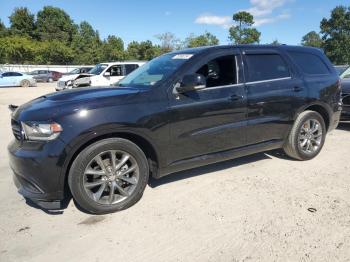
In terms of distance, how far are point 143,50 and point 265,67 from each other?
5802cm

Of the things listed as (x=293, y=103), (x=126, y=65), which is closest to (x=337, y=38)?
(x=126, y=65)

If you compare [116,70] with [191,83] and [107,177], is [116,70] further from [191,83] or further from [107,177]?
[107,177]

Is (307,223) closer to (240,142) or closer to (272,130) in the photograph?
(240,142)

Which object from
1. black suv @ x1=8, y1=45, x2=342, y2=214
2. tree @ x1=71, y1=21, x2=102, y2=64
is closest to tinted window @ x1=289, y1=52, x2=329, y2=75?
black suv @ x1=8, y1=45, x2=342, y2=214

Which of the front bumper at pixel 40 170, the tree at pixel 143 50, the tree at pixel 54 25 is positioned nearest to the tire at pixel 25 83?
the front bumper at pixel 40 170

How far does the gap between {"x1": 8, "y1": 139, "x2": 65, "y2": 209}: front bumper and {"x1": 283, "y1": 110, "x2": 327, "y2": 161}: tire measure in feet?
11.6

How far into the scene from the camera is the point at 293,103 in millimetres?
5176

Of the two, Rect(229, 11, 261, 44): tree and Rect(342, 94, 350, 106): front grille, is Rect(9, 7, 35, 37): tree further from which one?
Rect(342, 94, 350, 106): front grille

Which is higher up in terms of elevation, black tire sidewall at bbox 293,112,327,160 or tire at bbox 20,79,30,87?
tire at bbox 20,79,30,87

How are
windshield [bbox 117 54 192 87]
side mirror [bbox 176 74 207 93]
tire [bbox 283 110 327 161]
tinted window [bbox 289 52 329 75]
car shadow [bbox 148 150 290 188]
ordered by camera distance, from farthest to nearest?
tinted window [bbox 289 52 329 75] → tire [bbox 283 110 327 161] → car shadow [bbox 148 150 290 188] → windshield [bbox 117 54 192 87] → side mirror [bbox 176 74 207 93]

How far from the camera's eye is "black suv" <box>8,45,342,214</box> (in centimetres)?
349

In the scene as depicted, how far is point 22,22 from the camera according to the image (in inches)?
2906

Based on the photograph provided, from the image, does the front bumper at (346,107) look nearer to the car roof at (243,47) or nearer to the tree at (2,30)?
the car roof at (243,47)

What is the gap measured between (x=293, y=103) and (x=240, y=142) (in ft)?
3.81
